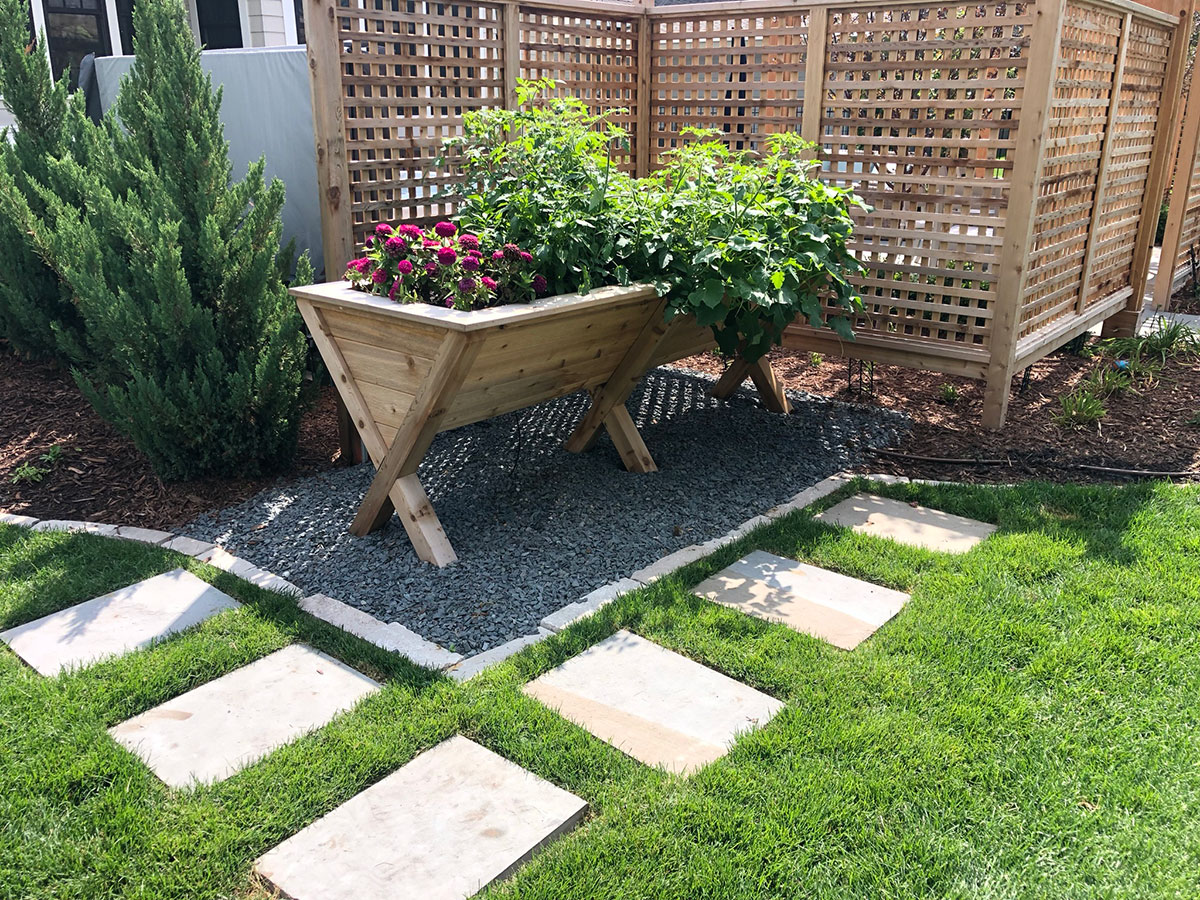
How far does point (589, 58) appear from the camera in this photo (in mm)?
5242

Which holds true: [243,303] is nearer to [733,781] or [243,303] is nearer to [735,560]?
[735,560]

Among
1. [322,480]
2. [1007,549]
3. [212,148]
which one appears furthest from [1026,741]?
[212,148]

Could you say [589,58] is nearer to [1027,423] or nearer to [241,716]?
[1027,423]

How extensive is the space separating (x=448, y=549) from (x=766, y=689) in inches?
50.8

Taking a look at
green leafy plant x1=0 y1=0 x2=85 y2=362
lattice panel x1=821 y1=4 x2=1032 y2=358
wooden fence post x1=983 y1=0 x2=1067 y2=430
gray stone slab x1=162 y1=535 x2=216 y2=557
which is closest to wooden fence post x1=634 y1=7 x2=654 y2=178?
lattice panel x1=821 y1=4 x2=1032 y2=358

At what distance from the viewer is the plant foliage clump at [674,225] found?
3648mm

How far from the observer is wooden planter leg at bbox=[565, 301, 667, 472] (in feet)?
12.9

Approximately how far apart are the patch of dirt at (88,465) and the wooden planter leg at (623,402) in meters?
1.19

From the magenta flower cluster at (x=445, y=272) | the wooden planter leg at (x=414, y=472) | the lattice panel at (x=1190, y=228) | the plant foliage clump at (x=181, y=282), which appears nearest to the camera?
the wooden planter leg at (x=414, y=472)

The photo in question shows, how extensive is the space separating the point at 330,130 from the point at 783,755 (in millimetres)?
Answer: 3006

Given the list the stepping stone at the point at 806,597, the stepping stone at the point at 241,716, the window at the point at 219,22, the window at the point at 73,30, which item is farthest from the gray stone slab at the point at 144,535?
the window at the point at 219,22

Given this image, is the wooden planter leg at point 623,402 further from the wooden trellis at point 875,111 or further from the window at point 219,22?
the window at point 219,22

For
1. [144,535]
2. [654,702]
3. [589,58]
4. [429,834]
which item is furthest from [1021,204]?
[144,535]

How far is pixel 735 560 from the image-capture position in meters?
3.45
